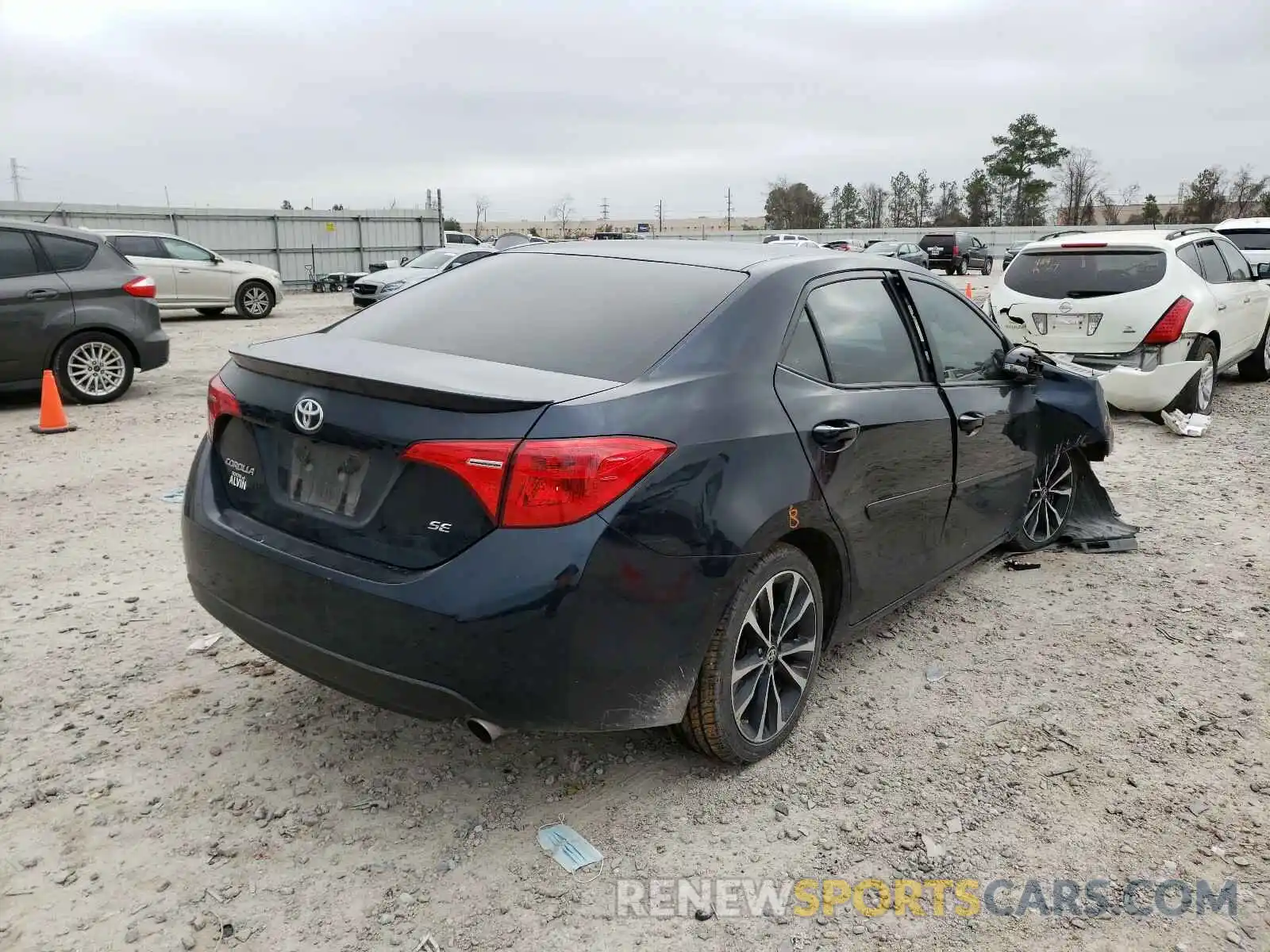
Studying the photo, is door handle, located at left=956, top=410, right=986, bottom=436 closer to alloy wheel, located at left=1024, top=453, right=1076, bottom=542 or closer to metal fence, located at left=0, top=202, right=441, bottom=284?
alloy wheel, located at left=1024, top=453, right=1076, bottom=542

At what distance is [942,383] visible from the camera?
408 cm

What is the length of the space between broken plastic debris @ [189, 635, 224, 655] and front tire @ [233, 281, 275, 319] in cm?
1694

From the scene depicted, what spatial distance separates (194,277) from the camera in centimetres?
1880

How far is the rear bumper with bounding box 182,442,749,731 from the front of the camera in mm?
2506

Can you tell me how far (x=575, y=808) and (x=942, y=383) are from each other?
7.54 feet

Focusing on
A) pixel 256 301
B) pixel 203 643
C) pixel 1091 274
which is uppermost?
pixel 1091 274

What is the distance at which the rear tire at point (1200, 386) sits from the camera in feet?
29.6

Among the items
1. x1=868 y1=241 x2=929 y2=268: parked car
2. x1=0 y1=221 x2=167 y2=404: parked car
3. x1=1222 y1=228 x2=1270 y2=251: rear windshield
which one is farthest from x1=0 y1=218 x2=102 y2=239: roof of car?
x1=868 y1=241 x2=929 y2=268: parked car

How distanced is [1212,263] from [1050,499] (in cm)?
612

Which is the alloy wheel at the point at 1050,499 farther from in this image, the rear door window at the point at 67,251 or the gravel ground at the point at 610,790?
the rear door window at the point at 67,251

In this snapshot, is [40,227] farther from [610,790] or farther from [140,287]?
[610,790]

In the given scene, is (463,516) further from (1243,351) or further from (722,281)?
(1243,351)

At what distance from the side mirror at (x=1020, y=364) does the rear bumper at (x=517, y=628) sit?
2386 millimetres

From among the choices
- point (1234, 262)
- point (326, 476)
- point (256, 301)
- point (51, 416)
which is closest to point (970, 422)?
point (326, 476)
